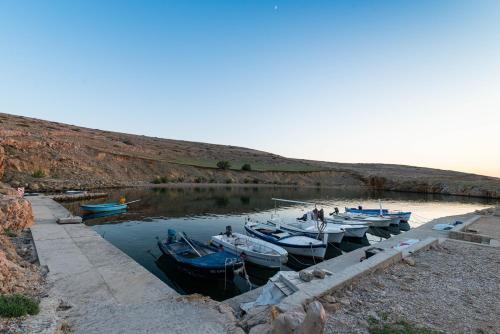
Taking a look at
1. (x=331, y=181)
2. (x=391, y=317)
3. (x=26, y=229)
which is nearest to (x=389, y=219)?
(x=391, y=317)

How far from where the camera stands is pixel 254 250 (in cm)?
1916

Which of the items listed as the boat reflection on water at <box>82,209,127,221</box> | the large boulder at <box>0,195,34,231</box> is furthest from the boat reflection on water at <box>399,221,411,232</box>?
the large boulder at <box>0,195,34,231</box>

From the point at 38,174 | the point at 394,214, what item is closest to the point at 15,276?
the point at 394,214

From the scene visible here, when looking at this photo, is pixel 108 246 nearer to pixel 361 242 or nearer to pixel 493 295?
pixel 493 295

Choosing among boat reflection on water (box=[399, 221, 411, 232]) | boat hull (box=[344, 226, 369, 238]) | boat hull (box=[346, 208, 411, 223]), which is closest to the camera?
boat hull (box=[344, 226, 369, 238])

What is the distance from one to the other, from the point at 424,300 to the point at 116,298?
1031 centimetres

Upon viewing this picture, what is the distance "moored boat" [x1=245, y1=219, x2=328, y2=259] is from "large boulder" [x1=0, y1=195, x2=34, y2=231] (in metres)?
15.9

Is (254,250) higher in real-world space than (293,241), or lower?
lower

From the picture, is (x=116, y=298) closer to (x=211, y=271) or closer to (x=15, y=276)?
(x=15, y=276)

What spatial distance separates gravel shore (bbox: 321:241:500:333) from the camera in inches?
321

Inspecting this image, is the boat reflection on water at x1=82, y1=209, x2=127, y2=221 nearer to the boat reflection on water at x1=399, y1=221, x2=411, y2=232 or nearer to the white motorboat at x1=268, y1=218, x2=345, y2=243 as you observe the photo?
the white motorboat at x1=268, y1=218, x2=345, y2=243

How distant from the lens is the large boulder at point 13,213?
17.6 metres

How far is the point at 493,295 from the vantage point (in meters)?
10.5

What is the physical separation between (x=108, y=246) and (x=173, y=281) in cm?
447
